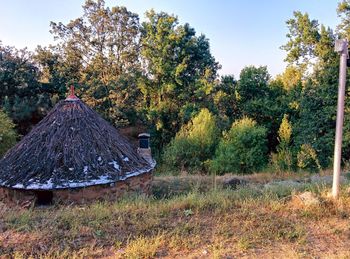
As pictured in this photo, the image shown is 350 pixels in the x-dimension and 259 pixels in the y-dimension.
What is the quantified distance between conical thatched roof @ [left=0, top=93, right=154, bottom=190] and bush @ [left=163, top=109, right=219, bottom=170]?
772 cm

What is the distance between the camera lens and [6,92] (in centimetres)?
2017

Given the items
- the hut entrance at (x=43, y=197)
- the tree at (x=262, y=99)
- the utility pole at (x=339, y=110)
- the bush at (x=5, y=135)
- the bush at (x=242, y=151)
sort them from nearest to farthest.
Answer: the utility pole at (x=339, y=110) < the hut entrance at (x=43, y=197) < the bush at (x=5, y=135) < the bush at (x=242, y=151) < the tree at (x=262, y=99)

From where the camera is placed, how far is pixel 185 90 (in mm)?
22062

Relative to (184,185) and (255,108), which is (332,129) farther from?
(184,185)

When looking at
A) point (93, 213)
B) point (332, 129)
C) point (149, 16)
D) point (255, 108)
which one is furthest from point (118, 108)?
point (93, 213)

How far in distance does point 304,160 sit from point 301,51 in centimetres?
673

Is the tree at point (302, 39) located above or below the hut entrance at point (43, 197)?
above

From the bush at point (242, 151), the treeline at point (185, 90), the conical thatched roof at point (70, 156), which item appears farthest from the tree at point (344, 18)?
the conical thatched roof at point (70, 156)

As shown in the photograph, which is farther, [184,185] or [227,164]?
[227,164]

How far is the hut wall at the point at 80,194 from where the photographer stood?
9.88 metres

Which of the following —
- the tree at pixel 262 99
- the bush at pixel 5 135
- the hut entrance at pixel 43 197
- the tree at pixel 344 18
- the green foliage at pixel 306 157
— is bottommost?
the hut entrance at pixel 43 197

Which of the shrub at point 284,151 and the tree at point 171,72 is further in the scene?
the tree at point 171,72

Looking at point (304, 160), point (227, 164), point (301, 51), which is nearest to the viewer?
point (304, 160)

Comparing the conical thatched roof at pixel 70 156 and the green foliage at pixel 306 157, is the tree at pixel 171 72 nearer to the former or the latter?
the green foliage at pixel 306 157
